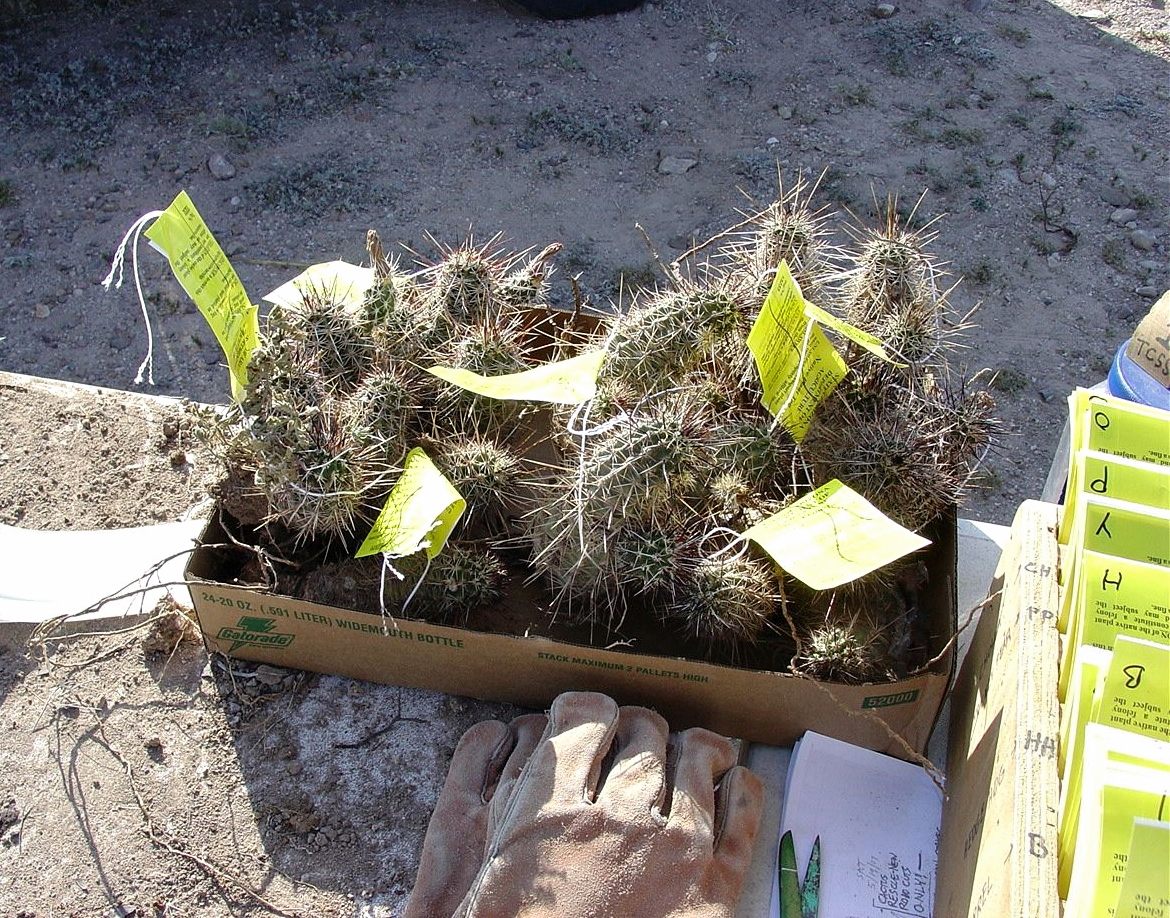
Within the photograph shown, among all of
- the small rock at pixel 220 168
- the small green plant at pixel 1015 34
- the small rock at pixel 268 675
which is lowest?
the small rock at pixel 220 168

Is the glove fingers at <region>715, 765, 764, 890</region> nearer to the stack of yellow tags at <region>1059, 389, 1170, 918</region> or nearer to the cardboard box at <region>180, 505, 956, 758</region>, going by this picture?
the cardboard box at <region>180, 505, 956, 758</region>

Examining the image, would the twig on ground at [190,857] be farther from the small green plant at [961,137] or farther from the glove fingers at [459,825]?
the small green plant at [961,137]

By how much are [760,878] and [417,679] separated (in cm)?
73

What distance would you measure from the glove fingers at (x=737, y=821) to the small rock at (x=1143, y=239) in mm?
3690

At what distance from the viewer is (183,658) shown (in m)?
1.90

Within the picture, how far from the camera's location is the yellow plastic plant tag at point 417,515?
59.7 inches

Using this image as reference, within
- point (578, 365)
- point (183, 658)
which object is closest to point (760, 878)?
point (578, 365)


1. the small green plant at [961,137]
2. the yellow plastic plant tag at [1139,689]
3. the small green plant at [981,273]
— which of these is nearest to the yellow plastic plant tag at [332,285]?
the yellow plastic plant tag at [1139,689]

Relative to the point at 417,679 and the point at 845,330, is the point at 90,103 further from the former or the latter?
the point at 845,330

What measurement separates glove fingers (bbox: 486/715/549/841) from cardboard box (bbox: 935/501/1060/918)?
0.70 meters

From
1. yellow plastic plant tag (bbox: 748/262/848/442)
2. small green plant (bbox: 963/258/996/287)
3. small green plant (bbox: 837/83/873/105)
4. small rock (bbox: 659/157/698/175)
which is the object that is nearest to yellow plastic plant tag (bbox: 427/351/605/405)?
yellow plastic plant tag (bbox: 748/262/848/442)

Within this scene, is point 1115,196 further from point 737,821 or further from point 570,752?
point 570,752

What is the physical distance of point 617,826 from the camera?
1448 millimetres

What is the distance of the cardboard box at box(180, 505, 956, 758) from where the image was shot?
1590 mm
